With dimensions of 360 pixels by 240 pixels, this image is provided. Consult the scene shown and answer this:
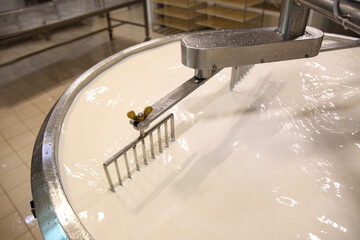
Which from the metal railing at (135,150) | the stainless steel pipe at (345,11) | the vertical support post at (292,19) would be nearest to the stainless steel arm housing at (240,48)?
the vertical support post at (292,19)

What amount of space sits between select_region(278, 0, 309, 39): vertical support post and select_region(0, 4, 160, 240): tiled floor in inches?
77.8

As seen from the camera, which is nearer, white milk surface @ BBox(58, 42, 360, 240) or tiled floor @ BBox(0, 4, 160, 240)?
white milk surface @ BBox(58, 42, 360, 240)

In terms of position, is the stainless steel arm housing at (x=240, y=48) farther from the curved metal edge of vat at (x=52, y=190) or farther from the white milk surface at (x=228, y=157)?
the curved metal edge of vat at (x=52, y=190)

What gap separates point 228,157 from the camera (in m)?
1.11

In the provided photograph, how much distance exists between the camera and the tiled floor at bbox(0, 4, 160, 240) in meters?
2.08

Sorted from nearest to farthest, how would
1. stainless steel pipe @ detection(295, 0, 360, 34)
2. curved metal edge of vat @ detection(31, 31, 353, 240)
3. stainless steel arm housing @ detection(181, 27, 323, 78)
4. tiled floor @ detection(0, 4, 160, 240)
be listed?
stainless steel pipe @ detection(295, 0, 360, 34), curved metal edge of vat @ detection(31, 31, 353, 240), stainless steel arm housing @ detection(181, 27, 323, 78), tiled floor @ detection(0, 4, 160, 240)

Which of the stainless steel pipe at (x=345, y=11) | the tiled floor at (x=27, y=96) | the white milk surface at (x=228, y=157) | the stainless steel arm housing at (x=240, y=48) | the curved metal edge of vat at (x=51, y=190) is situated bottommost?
the tiled floor at (x=27, y=96)

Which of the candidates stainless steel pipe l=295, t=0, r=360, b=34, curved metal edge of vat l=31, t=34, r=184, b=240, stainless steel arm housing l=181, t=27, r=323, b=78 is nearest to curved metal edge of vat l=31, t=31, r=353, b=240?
curved metal edge of vat l=31, t=34, r=184, b=240

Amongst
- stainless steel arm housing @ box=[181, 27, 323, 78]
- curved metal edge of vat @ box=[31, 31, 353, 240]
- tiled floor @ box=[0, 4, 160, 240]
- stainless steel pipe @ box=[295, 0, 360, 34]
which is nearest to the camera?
stainless steel pipe @ box=[295, 0, 360, 34]

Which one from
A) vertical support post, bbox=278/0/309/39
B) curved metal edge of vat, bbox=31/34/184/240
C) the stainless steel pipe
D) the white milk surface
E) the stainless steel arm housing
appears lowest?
the white milk surface

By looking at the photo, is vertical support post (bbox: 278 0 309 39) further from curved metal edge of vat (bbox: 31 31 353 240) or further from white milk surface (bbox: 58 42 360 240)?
curved metal edge of vat (bbox: 31 31 353 240)

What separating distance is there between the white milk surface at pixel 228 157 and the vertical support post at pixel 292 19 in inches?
17.5

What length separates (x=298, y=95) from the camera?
1.43m

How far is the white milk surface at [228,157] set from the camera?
0.88 meters
